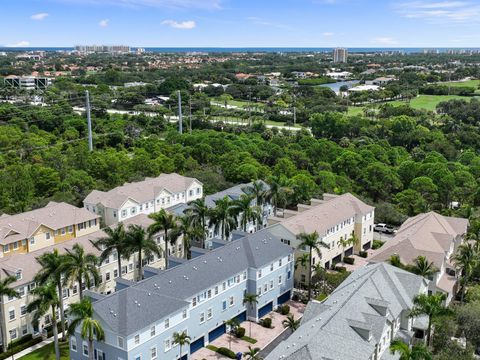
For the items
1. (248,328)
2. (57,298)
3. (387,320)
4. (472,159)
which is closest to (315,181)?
Answer: (472,159)

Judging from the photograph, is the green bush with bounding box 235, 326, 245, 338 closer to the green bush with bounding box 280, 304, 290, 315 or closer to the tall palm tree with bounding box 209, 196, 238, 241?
the green bush with bounding box 280, 304, 290, 315

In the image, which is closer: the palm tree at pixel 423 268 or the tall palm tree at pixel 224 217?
the palm tree at pixel 423 268

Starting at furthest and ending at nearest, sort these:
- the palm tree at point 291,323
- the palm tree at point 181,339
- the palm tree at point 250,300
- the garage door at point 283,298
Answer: the garage door at point 283,298
the palm tree at point 250,300
the palm tree at point 291,323
the palm tree at point 181,339

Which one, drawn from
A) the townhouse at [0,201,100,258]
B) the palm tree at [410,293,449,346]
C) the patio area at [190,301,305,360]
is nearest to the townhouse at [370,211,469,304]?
the palm tree at [410,293,449,346]

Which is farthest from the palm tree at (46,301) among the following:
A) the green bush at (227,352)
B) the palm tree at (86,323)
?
the green bush at (227,352)

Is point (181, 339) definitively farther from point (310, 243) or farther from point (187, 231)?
point (310, 243)

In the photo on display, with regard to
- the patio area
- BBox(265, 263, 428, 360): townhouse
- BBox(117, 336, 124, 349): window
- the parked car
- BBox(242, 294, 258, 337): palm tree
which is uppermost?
BBox(265, 263, 428, 360): townhouse

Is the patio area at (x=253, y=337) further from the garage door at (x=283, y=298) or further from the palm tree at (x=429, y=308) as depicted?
the palm tree at (x=429, y=308)
